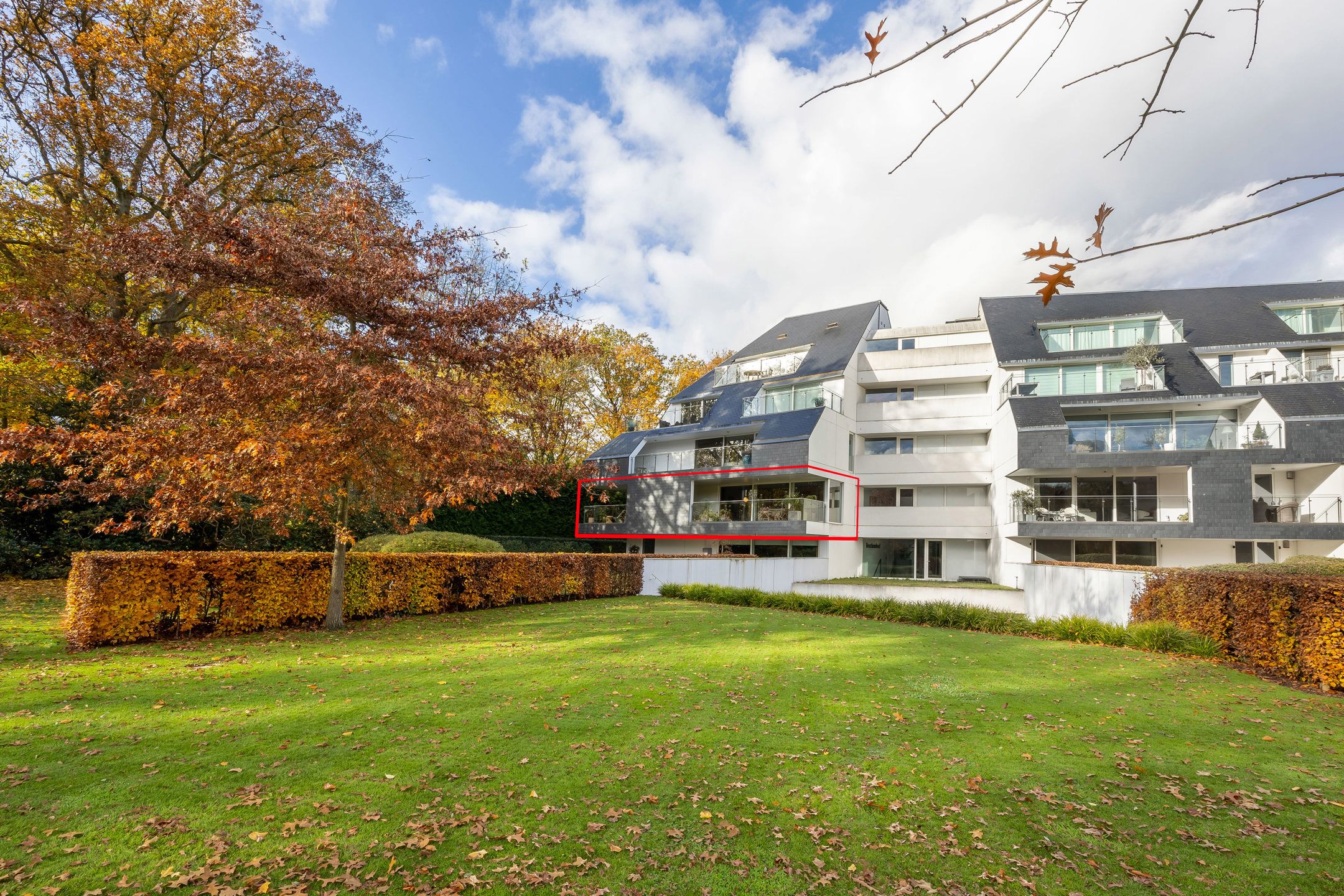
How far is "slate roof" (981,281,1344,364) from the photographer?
22.3 m

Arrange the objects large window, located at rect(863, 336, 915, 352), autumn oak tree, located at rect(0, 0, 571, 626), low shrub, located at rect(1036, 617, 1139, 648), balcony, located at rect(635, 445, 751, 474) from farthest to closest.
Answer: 1. large window, located at rect(863, 336, 915, 352)
2. balcony, located at rect(635, 445, 751, 474)
3. low shrub, located at rect(1036, 617, 1139, 648)
4. autumn oak tree, located at rect(0, 0, 571, 626)

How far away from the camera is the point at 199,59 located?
48.4 ft

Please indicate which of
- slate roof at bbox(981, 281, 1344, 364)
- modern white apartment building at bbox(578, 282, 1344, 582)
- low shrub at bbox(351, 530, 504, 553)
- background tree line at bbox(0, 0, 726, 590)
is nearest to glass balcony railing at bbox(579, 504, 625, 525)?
modern white apartment building at bbox(578, 282, 1344, 582)

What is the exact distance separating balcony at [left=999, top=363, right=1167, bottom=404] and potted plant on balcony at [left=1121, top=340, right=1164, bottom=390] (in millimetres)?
18

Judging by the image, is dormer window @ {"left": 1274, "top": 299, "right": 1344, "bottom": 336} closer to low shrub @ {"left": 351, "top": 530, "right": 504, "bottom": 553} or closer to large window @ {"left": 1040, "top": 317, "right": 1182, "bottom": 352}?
large window @ {"left": 1040, "top": 317, "right": 1182, "bottom": 352}

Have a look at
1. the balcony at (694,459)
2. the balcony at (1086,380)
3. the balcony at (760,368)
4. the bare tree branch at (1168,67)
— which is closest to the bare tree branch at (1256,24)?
the bare tree branch at (1168,67)

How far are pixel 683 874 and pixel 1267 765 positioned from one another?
4766 millimetres

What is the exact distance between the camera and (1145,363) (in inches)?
838

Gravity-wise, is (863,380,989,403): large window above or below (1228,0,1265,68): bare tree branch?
above

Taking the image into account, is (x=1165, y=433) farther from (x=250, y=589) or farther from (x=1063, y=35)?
(x=250, y=589)

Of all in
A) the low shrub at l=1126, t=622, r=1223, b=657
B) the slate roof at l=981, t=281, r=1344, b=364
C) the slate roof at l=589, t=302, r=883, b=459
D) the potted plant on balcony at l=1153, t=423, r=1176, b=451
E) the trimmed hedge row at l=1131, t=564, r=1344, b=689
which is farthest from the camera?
the slate roof at l=589, t=302, r=883, b=459

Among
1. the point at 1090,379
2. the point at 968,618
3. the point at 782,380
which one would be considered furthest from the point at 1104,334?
the point at 968,618

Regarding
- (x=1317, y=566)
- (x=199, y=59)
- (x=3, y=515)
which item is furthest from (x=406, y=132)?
(x=1317, y=566)

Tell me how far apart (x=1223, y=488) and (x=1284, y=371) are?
5.52 m
